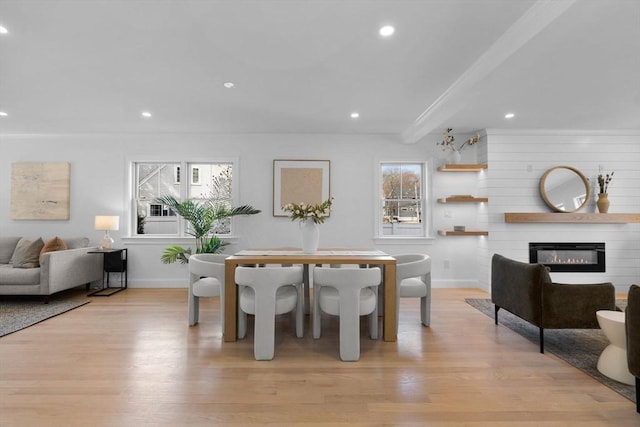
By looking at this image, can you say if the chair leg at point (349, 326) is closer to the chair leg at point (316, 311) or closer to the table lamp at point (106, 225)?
the chair leg at point (316, 311)

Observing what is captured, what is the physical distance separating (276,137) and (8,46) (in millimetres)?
3203

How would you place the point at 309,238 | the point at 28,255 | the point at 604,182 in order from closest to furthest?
the point at 309,238 < the point at 28,255 < the point at 604,182

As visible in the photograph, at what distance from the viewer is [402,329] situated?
318 centimetres

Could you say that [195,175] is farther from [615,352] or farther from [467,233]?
[615,352]

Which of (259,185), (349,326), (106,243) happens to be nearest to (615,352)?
(349,326)

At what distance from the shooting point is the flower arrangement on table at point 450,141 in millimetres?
4895

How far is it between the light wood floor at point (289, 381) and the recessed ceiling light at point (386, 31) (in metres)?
2.49

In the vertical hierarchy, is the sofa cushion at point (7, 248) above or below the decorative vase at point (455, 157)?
below

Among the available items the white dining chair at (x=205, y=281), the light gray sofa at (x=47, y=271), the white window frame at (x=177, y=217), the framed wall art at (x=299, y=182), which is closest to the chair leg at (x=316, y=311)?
the white dining chair at (x=205, y=281)

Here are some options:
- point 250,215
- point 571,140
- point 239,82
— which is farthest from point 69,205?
point 571,140

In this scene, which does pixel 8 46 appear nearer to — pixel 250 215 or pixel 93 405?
pixel 93 405

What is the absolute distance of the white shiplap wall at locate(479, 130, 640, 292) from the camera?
4.81m

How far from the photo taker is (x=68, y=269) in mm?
4332

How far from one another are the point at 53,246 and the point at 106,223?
0.71 meters
